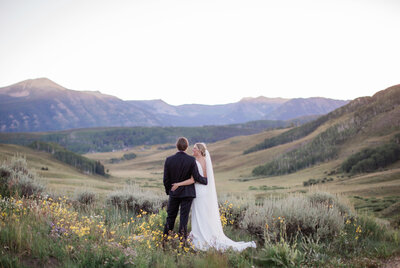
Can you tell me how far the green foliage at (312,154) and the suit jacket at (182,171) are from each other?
Result: 2168 inches

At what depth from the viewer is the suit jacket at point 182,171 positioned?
7090 mm

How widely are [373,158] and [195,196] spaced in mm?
40913

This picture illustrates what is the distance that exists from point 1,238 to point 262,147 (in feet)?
373

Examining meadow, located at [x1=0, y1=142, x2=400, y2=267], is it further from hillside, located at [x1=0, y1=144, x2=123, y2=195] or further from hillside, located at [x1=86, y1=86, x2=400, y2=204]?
hillside, located at [x1=86, y1=86, x2=400, y2=204]

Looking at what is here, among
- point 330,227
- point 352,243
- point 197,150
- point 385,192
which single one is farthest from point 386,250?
point 385,192

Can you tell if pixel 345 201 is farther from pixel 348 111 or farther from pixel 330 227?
pixel 348 111

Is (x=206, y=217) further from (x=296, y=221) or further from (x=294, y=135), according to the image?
(x=294, y=135)

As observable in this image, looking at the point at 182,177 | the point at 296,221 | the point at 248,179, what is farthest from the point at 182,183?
the point at 248,179

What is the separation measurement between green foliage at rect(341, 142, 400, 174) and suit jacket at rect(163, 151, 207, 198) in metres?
39.6

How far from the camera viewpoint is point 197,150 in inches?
294

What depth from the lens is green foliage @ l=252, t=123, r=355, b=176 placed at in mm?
59969

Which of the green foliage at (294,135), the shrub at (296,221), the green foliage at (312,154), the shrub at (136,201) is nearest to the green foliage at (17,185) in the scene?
the shrub at (136,201)

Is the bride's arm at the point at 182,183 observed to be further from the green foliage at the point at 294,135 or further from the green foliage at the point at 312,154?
the green foliage at the point at 294,135

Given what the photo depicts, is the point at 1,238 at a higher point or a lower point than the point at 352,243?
higher
